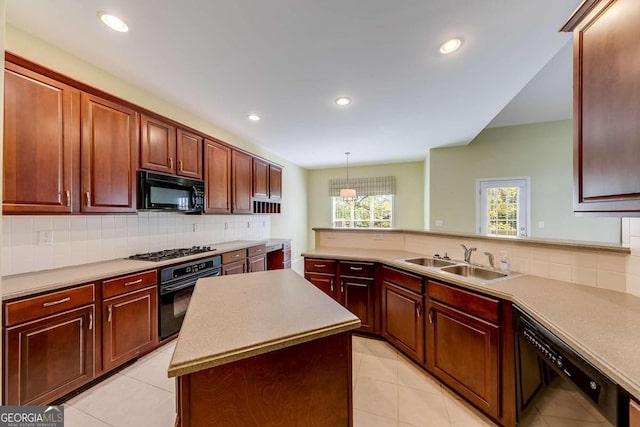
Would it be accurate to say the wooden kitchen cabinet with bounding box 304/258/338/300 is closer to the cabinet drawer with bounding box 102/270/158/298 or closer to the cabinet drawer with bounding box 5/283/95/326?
the cabinet drawer with bounding box 102/270/158/298

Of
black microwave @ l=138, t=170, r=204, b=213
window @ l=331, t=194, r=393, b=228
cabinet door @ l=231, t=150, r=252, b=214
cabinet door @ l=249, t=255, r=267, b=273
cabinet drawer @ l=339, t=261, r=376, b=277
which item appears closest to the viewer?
black microwave @ l=138, t=170, r=204, b=213

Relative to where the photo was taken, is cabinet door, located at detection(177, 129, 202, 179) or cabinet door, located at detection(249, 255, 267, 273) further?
cabinet door, located at detection(249, 255, 267, 273)

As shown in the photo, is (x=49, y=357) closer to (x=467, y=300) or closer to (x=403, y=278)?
(x=403, y=278)

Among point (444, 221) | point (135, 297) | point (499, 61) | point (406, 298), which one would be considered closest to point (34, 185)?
point (135, 297)

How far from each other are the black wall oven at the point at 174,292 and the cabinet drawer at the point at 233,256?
42 centimetres

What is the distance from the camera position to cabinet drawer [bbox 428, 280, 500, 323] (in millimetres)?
1518

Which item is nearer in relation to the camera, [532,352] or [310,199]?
[532,352]

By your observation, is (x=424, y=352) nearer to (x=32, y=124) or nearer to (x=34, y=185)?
(x=34, y=185)

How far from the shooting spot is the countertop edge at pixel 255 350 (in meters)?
0.74

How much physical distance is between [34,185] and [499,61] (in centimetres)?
370

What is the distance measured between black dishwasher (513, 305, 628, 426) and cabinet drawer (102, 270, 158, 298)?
2.77 metres

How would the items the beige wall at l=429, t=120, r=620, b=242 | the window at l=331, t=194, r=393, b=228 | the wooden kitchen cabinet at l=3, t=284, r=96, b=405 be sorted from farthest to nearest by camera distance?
the window at l=331, t=194, r=393, b=228, the beige wall at l=429, t=120, r=620, b=242, the wooden kitchen cabinet at l=3, t=284, r=96, b=405

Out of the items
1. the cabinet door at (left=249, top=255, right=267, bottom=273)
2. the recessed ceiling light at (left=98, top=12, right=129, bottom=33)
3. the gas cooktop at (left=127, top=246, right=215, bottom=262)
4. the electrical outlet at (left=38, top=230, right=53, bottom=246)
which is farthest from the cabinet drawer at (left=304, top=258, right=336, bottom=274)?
the recessed ceiling light at (left=98, top=12, right=129, bottom=33)

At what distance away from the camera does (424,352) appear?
2023 mm
